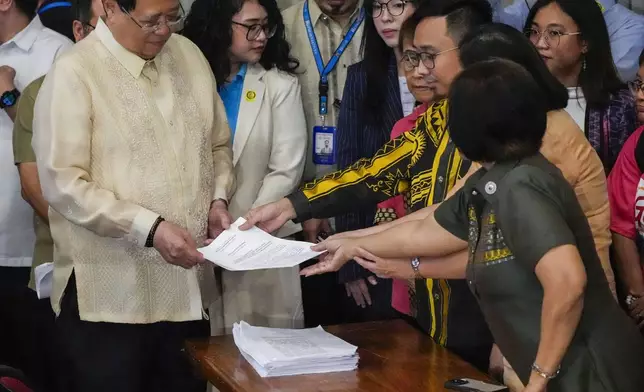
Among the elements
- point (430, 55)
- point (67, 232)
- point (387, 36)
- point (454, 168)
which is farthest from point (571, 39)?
point (67, 232)

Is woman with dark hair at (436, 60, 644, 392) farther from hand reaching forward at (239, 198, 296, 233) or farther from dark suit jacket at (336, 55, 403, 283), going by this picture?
dark suit jacket at (336, 55, 403, 283)

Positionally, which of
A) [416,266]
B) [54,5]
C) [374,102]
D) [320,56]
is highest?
[54,5]

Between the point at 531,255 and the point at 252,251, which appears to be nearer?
the point at 531,255

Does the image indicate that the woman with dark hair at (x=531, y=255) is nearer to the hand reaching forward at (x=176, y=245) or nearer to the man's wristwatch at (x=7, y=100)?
the hand reaching forward at (x=176, y=245)

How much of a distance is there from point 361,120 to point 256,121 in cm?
37

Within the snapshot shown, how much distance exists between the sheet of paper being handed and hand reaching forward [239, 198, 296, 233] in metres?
0.07

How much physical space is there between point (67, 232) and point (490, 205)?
128 centimetres

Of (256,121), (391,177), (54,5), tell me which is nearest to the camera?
(391,177)

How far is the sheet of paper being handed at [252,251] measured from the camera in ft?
7.32

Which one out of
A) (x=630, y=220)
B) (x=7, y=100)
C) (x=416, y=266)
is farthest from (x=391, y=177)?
(x=7, y=100)

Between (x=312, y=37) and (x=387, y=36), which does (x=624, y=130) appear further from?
(x=312, y=37)

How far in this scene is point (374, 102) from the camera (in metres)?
3.17

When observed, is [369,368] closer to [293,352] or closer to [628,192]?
[293,352]

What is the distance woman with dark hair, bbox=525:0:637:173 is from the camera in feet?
9.87
